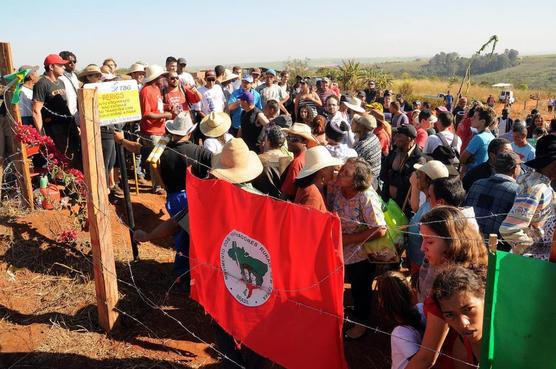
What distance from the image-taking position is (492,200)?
3945 millimetres

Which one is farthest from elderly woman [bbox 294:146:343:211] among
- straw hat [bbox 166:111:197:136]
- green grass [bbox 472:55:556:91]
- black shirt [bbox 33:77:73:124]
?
green grass [bbox 472:55:556:91]

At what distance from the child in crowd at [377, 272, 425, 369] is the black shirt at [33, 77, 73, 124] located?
5.57m

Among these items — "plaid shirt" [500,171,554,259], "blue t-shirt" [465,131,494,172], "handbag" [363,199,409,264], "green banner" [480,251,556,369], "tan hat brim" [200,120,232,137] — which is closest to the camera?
"green banner" [480,251,556,369]

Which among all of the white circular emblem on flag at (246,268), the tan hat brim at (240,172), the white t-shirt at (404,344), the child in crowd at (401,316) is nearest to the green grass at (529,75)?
the tan hat brim at (240,172)

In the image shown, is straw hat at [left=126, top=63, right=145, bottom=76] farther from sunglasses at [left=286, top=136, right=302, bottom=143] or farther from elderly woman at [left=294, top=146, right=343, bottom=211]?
elderly woman at [left=294, top=146, right=343, bottom=211]

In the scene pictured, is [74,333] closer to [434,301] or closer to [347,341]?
[347,341]

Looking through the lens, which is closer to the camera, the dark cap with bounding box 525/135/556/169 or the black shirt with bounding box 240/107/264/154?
the dark cap with bounding box 525/135/556/169

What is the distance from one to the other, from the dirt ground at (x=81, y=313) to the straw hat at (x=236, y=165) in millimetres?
1695

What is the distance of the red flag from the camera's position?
8.86 feet

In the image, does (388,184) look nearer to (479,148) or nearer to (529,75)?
(479,148)

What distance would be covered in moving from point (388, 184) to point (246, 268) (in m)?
3.02

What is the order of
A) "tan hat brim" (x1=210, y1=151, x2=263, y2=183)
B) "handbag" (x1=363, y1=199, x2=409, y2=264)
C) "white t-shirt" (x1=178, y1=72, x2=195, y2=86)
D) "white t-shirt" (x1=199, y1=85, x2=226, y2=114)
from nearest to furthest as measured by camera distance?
"tan hat brim" (x1=210, y1=151, x2=263, y2=183), "handbag" (x1=363, y1=199, x2=409, y2=264), "white t-shirt" (x1=199, y1=85, x2=226, y2=114), "white t-shirt" (x1=178, y1=72, x2=195, y2=86)

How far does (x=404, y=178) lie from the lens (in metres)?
5.28

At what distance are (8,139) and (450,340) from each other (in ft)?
19.9
